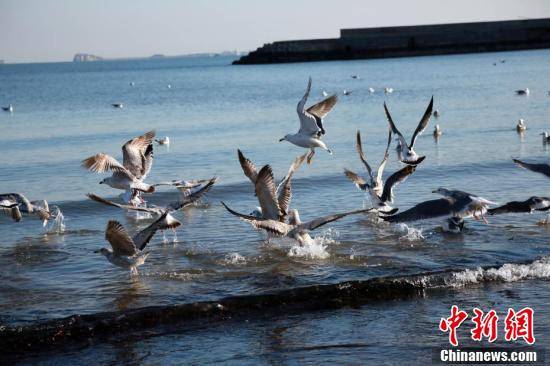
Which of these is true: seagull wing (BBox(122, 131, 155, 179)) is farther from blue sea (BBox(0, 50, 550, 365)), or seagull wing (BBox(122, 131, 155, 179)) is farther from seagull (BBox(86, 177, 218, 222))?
seagull (BBox(86, 177, 218, 222))

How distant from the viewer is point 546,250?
10578 millimetres

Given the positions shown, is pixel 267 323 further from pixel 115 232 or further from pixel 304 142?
pixel 304 142

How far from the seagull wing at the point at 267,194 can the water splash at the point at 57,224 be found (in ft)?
12.4

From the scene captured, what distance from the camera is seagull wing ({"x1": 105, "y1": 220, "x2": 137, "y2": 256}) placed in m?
9.48

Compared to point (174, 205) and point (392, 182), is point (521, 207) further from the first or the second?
point (174, 205)

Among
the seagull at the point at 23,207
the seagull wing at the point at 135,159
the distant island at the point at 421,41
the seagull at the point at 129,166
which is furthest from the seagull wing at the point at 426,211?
the distant island at the point at 421,41

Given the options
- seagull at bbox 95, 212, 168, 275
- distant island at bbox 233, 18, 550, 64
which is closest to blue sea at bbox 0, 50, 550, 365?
seagull at bbox 95, 212, 168, 275

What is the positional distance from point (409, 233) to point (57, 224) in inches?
217

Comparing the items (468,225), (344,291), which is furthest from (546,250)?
(344,291)

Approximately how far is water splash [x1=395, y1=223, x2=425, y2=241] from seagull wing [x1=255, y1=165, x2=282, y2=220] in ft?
6.27

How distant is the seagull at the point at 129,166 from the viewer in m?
12.8

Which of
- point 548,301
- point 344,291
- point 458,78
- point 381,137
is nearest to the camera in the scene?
point 548,301

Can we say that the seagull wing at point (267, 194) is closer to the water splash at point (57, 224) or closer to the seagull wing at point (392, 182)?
the seagull wing at point (392, 182)

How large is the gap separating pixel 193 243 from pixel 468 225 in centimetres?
393
